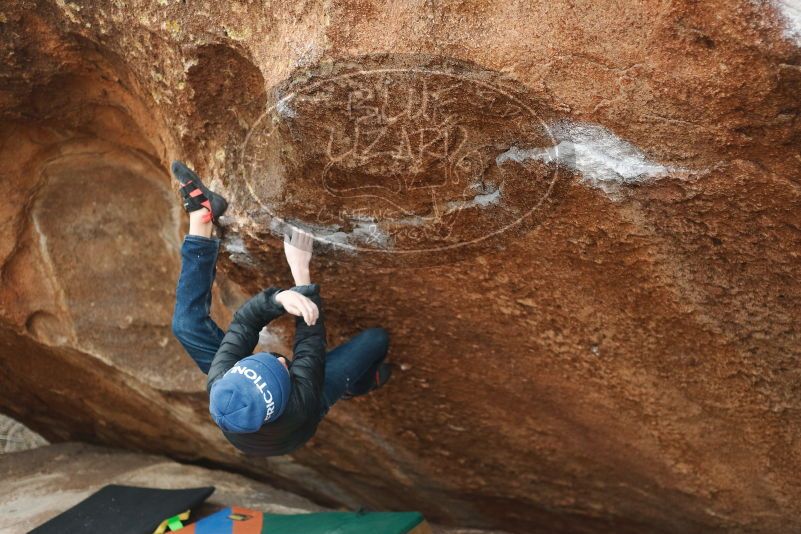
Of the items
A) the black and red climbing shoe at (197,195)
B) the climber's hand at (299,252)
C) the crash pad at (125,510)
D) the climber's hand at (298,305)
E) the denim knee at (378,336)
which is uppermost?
the black and red climbing shoe at (197,195)

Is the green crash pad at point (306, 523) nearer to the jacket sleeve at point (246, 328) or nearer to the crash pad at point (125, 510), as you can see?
the crash pad at point (125, 510)

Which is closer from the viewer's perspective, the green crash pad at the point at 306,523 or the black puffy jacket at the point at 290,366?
the black puffy jacket at the point at 290,366

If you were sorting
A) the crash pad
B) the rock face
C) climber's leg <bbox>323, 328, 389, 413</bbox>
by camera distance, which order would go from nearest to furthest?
the rock face → climber's leg <bbox>323, 328, 389, 413</bbox> → the crash pad

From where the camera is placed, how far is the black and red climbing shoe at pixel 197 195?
250cm

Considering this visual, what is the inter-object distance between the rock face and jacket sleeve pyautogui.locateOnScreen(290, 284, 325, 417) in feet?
0.90

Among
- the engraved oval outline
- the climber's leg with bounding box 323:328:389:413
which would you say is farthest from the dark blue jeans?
the engraved oval outline

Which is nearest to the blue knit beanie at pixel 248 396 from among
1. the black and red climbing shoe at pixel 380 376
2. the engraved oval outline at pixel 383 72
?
the engraved oval outline at pixel 383 72

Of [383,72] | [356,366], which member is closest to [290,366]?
[356,366]

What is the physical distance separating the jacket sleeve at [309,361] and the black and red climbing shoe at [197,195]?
0.37 metres

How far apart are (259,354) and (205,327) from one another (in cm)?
39

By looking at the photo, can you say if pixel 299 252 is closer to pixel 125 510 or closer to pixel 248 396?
pixel 248 396

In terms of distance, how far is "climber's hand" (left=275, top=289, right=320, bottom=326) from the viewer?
2.34m

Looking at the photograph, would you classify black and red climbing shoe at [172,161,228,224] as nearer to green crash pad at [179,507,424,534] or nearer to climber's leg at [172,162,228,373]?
climber's leg at [172,162,228,373]

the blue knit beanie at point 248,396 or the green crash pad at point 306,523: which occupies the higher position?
the blue knit beanie at point 248,396
